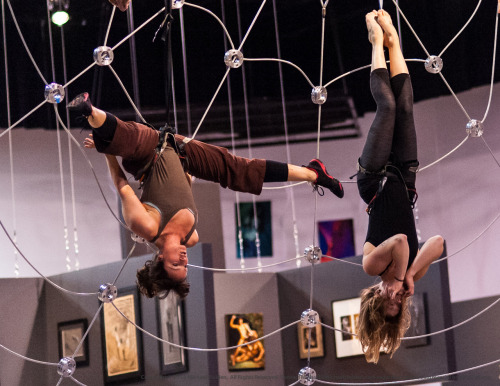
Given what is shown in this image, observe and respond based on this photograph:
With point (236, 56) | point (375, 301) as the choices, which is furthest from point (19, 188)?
point (375, 301)

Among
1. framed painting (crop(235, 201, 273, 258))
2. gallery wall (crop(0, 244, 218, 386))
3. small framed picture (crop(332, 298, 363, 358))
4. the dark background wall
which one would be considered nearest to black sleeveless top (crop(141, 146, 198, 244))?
gallery wall (crop(0, 244, 218, 386))

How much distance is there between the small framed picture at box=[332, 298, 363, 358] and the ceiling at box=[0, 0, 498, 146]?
6.53 feet

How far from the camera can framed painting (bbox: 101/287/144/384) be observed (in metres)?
5.62

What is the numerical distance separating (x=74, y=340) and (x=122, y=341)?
1.34 ft

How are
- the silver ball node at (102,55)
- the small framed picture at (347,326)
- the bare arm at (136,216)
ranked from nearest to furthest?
the bare arm at (136,216) < the silver ball node at (102,55) < the small framed picture at (347,326)

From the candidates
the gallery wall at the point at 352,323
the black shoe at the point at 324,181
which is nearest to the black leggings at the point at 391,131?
the black shoe at the point at 324,181

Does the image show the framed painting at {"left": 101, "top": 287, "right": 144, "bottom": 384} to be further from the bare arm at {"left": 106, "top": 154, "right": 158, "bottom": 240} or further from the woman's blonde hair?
the bare arm at {"left": 106, "top": 154, "right": 158, "bottom": 240}

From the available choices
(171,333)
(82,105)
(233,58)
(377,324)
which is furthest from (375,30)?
(171,333)

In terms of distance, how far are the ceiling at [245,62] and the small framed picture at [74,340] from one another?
176 centimetres

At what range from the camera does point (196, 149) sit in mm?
3961

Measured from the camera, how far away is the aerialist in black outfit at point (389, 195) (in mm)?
4016

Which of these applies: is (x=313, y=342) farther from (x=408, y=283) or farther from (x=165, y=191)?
(x=165, y=191)

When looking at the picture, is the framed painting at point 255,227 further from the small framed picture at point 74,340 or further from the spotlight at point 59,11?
the spotlight at point 59,11

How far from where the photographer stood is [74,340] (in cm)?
592
